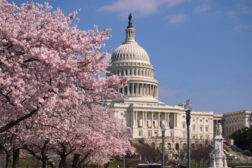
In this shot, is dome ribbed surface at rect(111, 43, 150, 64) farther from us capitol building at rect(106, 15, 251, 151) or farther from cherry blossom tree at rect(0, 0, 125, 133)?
cherry blossom tree at rect(0, 0, 125, 133)

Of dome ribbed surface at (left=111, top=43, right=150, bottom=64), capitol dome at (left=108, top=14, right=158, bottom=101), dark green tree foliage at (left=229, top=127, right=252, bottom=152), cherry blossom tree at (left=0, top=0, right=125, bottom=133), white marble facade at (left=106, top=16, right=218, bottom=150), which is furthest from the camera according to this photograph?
dome ribbed surface at (left=111, top=43, right=150, bottom=64)

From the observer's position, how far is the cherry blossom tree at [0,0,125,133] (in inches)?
755

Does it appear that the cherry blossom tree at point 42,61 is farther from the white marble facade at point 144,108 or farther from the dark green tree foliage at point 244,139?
the white marble facade at point 144,108

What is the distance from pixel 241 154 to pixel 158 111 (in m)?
51.7

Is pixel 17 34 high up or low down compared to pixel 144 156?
up

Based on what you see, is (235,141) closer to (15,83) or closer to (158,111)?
(158,111)

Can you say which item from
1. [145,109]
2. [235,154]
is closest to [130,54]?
[145,109]

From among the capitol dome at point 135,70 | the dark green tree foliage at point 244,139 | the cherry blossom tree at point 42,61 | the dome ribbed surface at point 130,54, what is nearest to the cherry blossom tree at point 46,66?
the cherry blossom tree at point 42,61

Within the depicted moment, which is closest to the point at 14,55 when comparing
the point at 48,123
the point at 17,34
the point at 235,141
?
the point at 17,34

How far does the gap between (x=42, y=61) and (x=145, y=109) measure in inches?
6039

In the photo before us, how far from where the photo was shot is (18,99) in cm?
1953

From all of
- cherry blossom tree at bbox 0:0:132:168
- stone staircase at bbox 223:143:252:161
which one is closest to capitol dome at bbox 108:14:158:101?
stone staircase at bbox 223:143:252:161

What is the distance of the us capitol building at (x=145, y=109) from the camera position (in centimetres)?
17088

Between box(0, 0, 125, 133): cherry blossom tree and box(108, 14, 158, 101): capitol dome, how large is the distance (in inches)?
6125
